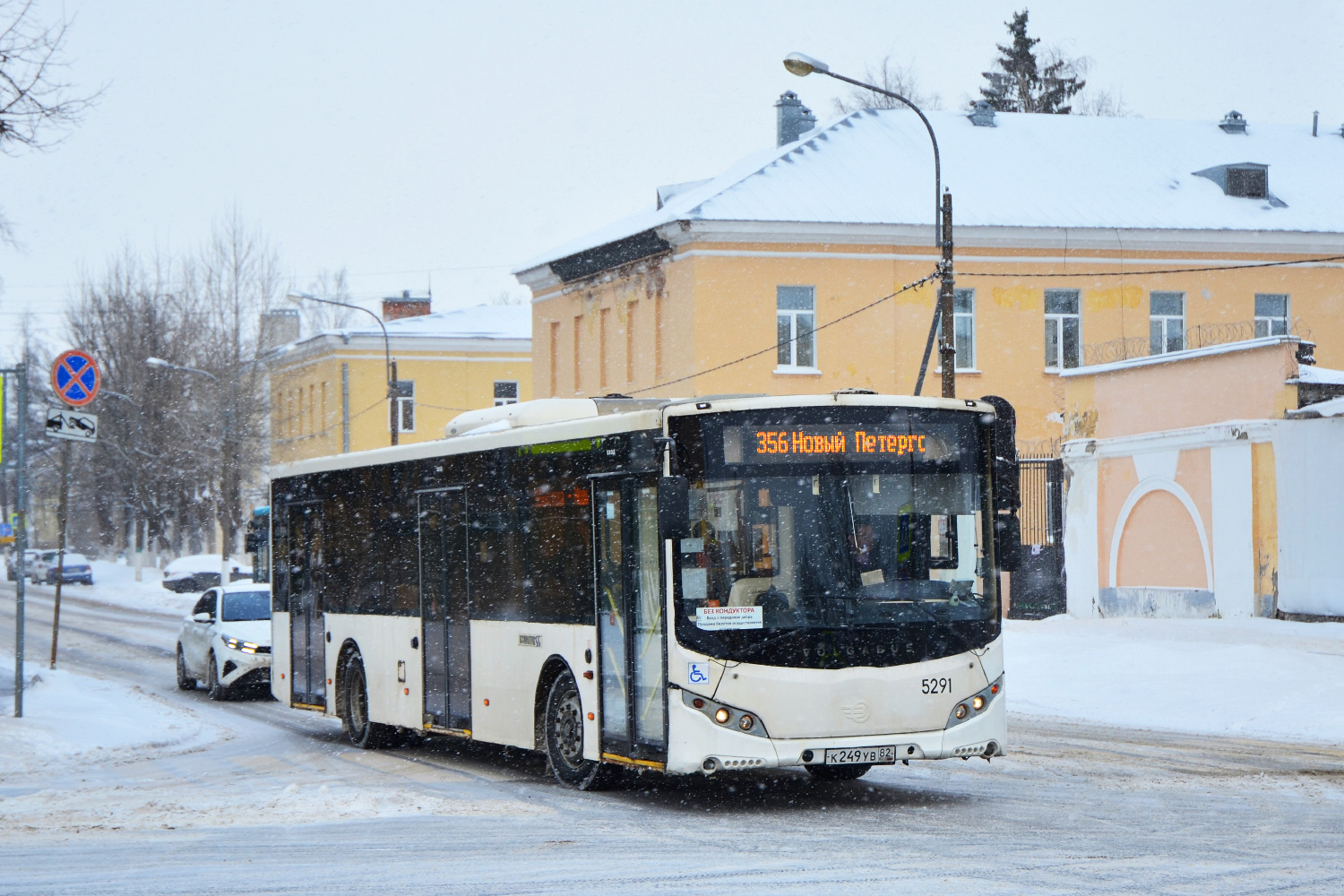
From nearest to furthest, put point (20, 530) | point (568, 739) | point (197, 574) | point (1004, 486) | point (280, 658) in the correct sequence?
1. point (1004, 486)
2. point (568, 739)
3. point (20, 530)
4. point (280, 658)
5. point (197, 574)

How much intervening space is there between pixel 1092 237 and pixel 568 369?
44.8ft

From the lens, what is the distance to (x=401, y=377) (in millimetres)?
63688

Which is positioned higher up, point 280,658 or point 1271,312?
point 1271,312

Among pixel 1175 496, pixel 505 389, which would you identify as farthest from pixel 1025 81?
pixel 1175 496

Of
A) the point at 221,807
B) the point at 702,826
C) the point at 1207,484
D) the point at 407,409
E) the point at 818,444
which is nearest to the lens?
the point at 702,826

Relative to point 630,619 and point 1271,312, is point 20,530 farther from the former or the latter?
point 1271,312

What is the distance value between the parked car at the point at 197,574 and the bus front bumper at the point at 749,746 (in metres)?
43.2

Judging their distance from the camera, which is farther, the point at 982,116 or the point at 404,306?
the point at 404,306

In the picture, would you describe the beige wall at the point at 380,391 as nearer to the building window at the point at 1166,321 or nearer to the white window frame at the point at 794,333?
the white window frame at the point at 794,333

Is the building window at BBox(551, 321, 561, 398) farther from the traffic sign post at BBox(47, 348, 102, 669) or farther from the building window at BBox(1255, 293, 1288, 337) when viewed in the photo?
the traffic sign post at BBox(47, 348, 102, 669)

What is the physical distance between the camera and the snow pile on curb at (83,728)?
15852mm

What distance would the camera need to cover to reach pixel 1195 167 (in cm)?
4397

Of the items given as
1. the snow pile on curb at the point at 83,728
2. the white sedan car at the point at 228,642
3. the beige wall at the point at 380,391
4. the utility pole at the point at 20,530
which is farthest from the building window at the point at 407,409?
the utility pole at the point at 20,530

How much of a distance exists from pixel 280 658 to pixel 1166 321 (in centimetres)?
2736
